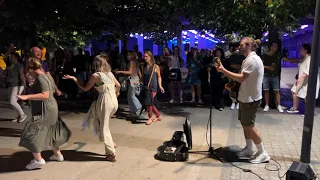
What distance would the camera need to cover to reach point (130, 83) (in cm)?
766

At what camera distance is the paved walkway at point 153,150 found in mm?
4594

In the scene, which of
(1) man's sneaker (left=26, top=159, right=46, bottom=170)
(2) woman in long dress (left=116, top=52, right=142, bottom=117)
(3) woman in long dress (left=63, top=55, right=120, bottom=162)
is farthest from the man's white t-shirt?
(2) woman in long dress (left=116, top=52, right=142, bottom=117)

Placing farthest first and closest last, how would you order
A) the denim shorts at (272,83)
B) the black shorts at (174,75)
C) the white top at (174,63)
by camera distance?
the white top at (174,63) → the black shorts at (174,75) → the denim shorts at (272,83)

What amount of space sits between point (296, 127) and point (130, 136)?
141 inches

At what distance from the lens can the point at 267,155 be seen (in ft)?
16.1

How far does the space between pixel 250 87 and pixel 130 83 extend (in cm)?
362

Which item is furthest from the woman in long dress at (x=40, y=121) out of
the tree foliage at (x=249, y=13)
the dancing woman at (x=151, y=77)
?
the tree foliage at (x=249, y=13)

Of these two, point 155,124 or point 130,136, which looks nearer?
point 130,136

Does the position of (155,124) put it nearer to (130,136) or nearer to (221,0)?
(130,136)

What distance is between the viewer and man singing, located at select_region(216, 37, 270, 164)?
4.54m

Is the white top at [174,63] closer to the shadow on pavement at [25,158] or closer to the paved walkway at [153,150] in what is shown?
the paved walkway at [153,150]

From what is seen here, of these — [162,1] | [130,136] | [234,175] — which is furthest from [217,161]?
[162,1]

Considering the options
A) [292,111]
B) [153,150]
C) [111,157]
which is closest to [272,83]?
[292,111]

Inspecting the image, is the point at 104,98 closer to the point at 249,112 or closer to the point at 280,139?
the point at 249,112
